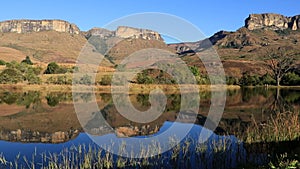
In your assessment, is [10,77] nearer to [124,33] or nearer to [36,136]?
[124,33]

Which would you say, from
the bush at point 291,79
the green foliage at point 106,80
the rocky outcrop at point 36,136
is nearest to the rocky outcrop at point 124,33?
the green foliage at point 106,80

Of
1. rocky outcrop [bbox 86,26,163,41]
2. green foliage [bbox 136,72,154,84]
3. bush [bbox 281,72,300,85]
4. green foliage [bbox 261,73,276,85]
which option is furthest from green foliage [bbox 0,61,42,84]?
bush [bbox 281,72,300,85]

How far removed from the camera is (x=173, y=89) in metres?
48.1

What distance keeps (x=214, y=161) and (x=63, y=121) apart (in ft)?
42.9

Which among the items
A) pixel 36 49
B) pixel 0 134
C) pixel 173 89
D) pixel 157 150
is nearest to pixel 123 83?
pixel 173 89

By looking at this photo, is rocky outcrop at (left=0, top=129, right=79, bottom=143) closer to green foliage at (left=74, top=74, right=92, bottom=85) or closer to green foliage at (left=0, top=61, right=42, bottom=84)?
green foliage at (left=74, top=74, right=92, bottom=85)

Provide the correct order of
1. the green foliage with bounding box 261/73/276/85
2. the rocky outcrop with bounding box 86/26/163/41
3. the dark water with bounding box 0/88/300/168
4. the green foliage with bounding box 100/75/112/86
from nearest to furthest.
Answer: the dark water with bounding box 0/88/300/168 → the rocky outcrop with bounding box 86/26/163/41 → the green foliage with bounding box 100/75/112/86 → the green foliage with bounding box 261/73/276/85

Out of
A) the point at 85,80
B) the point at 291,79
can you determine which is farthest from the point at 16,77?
the point at 291,79

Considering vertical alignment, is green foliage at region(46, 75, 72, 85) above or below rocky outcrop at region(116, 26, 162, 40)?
below

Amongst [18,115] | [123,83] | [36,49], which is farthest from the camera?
[36,49]

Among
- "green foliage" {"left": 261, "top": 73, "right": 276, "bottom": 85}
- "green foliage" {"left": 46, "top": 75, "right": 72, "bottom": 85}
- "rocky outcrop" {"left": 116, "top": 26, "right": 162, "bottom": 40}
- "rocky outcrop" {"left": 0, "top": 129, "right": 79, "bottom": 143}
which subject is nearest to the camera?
"rocky outcrop" {"left": 0, "top": 129, "right": 79, "bottom": 143}

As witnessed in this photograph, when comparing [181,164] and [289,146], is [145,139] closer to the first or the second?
[181,164]

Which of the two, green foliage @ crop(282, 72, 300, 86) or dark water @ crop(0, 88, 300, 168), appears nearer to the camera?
dark water @ crop(0, 88, 300, 168)

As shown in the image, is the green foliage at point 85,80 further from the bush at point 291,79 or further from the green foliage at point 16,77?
the bush at point 291,79
